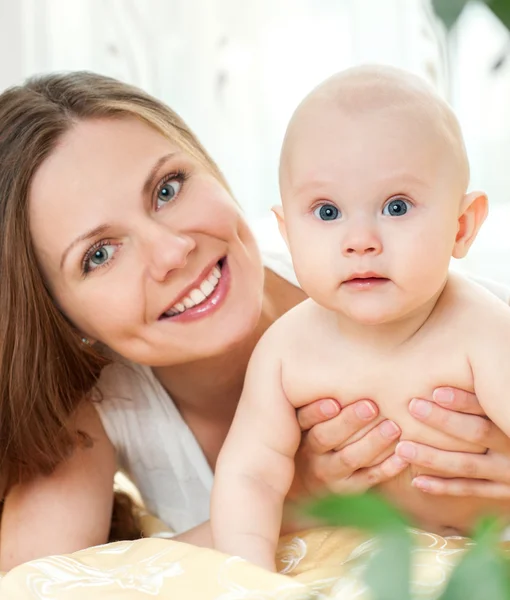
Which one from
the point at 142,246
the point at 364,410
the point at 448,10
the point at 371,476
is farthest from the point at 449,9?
the point at 142,246

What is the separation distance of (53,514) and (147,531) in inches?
11.0

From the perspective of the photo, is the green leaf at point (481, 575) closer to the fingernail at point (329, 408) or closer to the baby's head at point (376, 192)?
the baby's head at point (376, 192)

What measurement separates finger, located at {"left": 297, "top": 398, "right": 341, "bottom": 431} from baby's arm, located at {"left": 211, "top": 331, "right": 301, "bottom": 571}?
1 centimetres

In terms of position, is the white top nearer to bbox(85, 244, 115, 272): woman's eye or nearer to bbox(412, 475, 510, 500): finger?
bbox(85, 244, 115, 272): woman's eye

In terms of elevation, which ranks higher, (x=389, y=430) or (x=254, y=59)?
(x=254, y=59)

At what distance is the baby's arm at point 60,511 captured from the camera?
1544mm

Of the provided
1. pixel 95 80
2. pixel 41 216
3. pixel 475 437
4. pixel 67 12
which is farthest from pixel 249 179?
pixel 475 437

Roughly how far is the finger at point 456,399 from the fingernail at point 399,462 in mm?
114

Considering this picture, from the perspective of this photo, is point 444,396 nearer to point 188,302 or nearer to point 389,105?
point 389,105

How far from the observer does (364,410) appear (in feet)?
3.84

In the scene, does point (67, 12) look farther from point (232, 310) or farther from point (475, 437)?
point (475, 437)

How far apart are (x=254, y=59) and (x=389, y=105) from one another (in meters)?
2.13

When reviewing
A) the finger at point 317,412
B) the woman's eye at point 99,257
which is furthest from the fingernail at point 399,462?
the woman's eye at point 99,257

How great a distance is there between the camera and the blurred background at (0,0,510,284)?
2.66m
